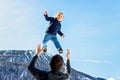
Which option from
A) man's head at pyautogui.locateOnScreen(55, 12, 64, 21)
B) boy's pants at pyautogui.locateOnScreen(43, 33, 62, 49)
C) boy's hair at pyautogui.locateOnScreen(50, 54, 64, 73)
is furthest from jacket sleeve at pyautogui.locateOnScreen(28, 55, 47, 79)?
man's head at pyautogui.locateOnScreen(55, 12, 64, 21)

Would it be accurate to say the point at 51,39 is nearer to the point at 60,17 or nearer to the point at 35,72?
the point at 60,17

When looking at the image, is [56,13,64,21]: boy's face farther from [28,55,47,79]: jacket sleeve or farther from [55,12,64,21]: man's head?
[28,55,47,79]: jacket sleeve

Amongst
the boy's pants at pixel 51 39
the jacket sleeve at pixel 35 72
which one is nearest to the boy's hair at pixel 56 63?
the jacket sleeve at pixel 35 72

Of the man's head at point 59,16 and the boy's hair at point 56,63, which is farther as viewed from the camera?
the man's head at point 59,16

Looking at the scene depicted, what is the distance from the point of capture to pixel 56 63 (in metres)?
11.7

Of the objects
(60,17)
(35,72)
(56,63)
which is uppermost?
(60,17)

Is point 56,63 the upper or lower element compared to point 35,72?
upper

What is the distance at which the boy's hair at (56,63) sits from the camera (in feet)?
38.5

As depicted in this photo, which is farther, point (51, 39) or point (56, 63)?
point (51, 39)

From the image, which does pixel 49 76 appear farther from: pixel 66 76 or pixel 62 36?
pixel 62 36

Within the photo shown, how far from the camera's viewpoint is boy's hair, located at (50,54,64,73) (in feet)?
38.5

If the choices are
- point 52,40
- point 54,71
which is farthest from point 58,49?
point 54,71

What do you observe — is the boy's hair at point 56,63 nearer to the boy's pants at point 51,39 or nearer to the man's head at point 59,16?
the boy's pants at point 51,39

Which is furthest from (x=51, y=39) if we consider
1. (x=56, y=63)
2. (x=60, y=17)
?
(x=56, y=63)
